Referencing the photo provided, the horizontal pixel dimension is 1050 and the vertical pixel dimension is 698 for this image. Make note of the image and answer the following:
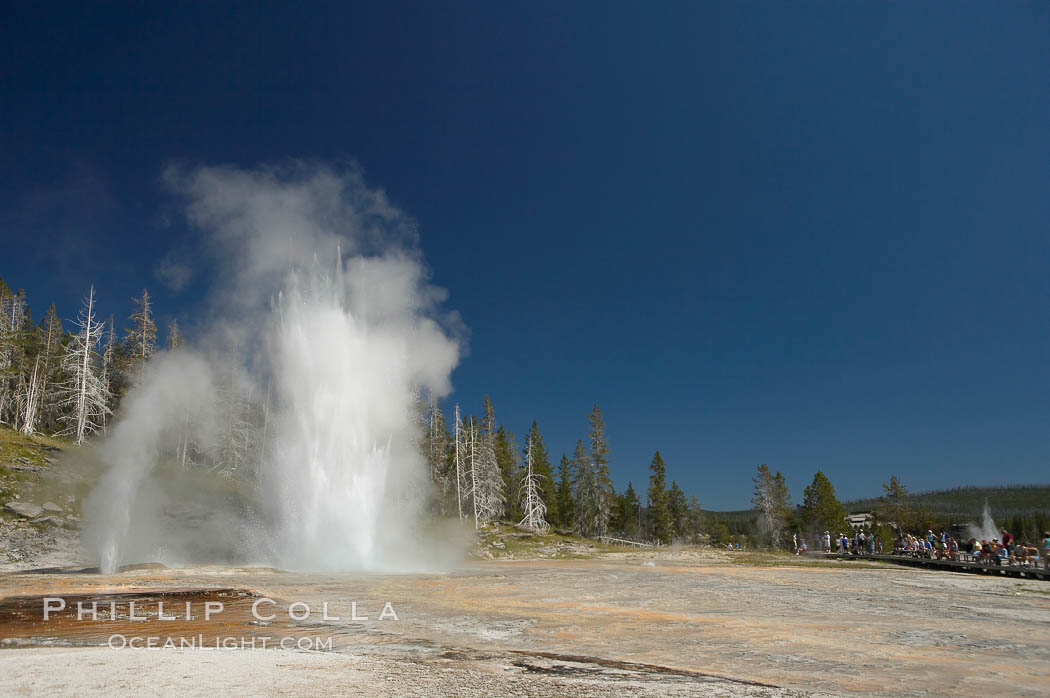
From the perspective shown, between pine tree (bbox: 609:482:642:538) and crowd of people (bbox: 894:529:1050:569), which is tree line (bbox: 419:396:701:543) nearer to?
pine tree (bbox: 609:482:642:538)

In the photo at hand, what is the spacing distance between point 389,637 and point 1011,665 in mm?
9242

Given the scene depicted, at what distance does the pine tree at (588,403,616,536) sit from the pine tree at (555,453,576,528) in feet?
50.5

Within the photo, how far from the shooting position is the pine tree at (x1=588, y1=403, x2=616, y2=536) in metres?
60.8

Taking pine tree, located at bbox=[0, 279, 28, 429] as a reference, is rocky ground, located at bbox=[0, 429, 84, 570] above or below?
below

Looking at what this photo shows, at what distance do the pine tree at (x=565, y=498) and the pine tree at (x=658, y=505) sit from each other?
11.3m

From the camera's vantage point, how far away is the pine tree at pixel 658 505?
70.8 m

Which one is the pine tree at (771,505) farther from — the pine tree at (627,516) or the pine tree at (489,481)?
the pine tree at (489,481)

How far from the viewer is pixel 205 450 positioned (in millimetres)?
52375

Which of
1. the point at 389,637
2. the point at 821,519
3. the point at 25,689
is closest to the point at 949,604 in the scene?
the point at 389,637

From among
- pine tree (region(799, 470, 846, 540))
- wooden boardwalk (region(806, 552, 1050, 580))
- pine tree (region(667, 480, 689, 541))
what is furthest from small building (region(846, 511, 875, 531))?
wooden boardwalk (region(806, 552, 1050, 580))

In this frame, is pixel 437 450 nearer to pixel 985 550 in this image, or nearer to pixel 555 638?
pixel 985 550

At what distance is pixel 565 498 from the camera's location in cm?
8069

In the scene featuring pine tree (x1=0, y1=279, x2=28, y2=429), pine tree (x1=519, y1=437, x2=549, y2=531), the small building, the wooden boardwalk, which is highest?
pine tree (x1=0, y1=279, x2=28, y2=429)

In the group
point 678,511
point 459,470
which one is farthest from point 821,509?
point 459,470
